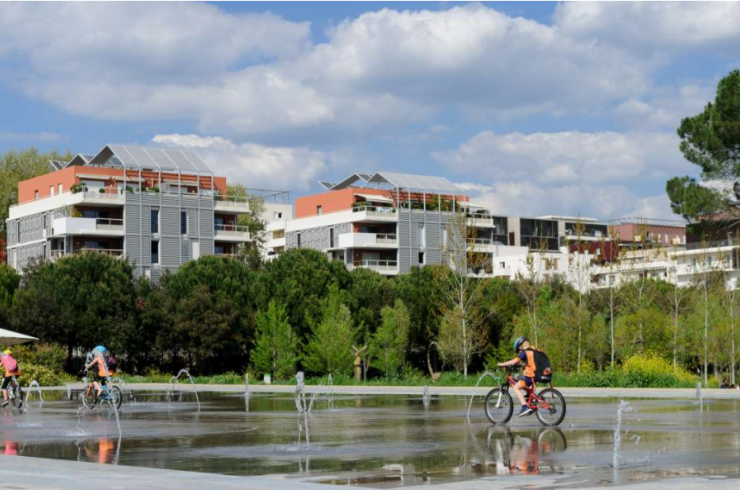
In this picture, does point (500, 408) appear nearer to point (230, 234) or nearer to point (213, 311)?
point (213, 311)

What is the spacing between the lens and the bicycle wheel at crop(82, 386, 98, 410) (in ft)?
96.0

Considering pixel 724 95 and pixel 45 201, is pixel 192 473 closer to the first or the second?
pixel 724 95

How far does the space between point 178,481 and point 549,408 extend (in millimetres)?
10690

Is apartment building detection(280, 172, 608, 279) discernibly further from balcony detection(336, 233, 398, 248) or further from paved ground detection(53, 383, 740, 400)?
paved ground detection(53, 383, 740, 400)

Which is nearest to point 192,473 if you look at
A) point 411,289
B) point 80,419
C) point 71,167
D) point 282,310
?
point 80,419

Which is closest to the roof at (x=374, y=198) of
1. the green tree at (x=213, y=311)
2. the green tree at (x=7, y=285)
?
the green tree at (x=213, y=311)

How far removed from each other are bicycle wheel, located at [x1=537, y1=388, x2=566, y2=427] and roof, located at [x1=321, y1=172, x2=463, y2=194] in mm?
77907

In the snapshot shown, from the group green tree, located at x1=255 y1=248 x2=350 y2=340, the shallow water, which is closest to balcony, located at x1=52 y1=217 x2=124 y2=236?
green tree, located at x1=255 y1=248 x2=350 y2=340

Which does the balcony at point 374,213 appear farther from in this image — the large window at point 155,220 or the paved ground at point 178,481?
the paved ground at point 178,481

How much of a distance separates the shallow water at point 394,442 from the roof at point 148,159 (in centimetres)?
5925

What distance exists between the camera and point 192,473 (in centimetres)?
1277

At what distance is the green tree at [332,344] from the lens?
63000 mm

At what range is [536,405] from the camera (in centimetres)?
2128

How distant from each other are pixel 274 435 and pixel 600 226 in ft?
484
